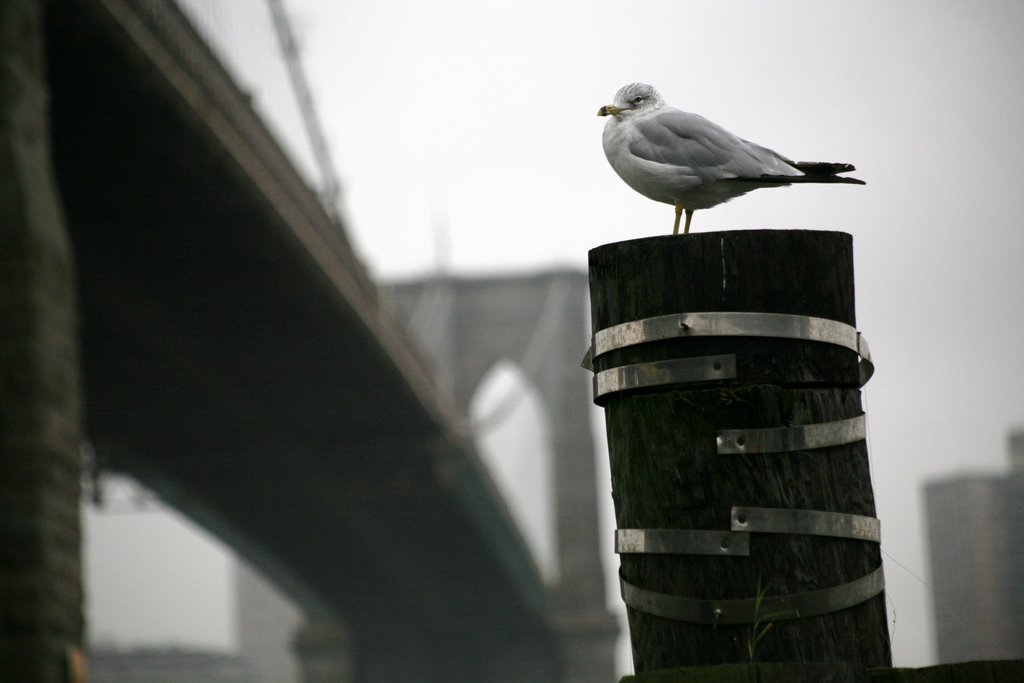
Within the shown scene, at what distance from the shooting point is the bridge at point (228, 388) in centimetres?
784

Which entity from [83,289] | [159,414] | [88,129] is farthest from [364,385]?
[88,129]

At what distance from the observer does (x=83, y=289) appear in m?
19.9

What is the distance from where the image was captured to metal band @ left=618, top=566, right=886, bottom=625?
7.93ft

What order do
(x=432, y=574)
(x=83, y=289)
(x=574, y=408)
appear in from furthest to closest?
(x=574, y=408) → (x=432, y=574) → (x=83, y=289)

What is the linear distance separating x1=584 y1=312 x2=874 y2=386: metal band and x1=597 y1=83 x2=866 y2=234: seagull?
69 centimetres

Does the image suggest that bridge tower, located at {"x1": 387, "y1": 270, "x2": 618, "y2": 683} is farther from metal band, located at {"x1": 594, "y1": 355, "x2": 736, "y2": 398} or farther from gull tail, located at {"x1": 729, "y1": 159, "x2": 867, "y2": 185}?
metal band, located at {"x1": 594, "y1": 355, "x2": 736, "y2": 398}

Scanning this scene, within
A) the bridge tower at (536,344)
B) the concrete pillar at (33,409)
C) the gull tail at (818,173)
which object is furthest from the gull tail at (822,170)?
the bridge tower at (536,344)

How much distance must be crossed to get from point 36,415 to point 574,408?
125 feet

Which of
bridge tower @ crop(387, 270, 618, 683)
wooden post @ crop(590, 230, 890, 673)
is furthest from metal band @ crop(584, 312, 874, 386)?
bridge tower @ crop(387, 270, 618, 683)

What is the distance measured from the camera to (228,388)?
82.8ft

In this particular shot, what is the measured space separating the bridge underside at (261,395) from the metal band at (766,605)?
9.66 metres

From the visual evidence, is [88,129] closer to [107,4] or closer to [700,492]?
[107,4]

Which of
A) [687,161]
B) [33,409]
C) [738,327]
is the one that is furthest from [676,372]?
[33,409]

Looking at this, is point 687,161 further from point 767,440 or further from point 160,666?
point 160,666
